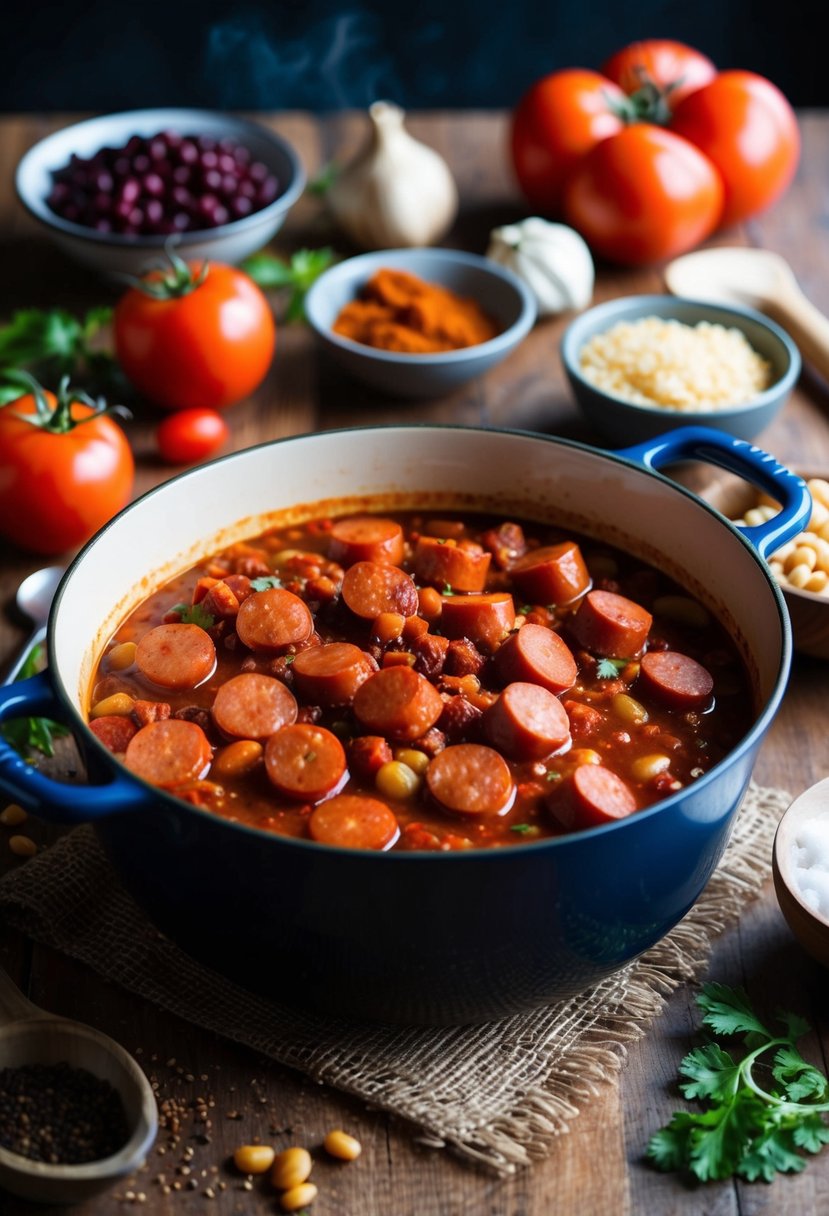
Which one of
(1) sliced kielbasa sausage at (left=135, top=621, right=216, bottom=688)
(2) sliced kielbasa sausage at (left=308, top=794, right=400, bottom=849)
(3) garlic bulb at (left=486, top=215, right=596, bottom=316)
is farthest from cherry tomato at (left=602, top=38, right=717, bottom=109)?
(2) sliced kielbasa sausage at (left=308, top=794, right=400, bottom=849)

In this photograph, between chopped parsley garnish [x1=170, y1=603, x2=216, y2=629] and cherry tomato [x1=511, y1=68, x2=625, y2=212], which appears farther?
cherry tomato [x1=511, y1=68, x2=625, y2=212]

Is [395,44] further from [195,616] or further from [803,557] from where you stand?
[195,616]

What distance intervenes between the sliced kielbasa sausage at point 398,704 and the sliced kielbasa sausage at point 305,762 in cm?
9

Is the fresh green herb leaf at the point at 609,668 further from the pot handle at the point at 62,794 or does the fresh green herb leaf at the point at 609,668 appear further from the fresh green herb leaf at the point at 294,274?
the fresh green herb leaf at the point at 294,274

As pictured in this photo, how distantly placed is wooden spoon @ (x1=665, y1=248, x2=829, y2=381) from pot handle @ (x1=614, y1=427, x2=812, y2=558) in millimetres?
1663

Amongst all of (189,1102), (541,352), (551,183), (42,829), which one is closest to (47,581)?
(42,829)

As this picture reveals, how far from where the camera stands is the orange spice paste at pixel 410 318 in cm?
407

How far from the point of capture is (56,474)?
342cm

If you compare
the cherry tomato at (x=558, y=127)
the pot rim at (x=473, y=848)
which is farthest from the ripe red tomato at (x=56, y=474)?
the cherry tomato at (x=558, y=127)

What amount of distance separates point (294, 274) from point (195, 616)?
2.14 metres

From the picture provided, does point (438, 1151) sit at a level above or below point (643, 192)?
below

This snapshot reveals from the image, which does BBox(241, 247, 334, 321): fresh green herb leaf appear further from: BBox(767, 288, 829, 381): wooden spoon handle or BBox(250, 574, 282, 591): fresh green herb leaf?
BBox(250, 574, 282, 591): fresh green herb leaf

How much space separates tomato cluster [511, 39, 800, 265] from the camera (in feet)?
15.0

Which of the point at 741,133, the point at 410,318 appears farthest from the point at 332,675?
the point at 741,133
